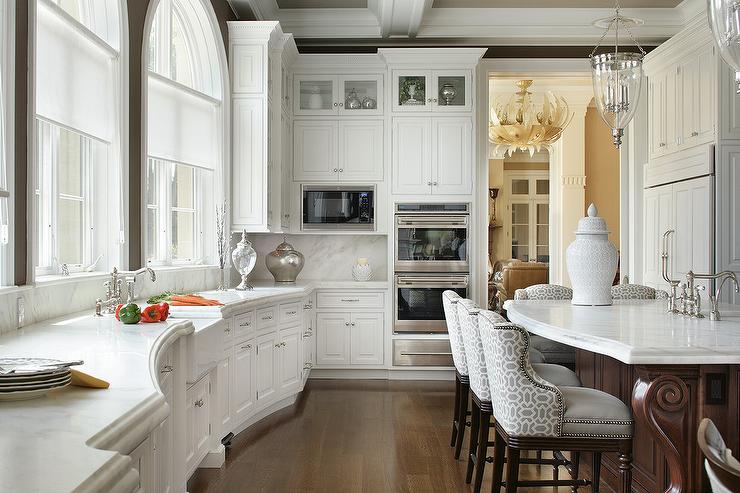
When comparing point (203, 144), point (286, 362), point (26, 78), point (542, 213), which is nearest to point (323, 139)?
point (203, 144)

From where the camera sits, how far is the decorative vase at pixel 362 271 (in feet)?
20.8

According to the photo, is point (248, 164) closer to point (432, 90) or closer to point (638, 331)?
point (432, 90)

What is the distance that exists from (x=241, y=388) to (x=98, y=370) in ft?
8.45

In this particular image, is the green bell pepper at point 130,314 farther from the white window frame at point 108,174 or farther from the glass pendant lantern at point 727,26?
the glass pendant lantern at point 727,26

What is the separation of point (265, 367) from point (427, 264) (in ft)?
6.67

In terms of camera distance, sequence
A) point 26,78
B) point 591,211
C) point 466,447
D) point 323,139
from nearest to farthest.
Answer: point 26,78 < point 591,211 < point 466,447 < point 323,139

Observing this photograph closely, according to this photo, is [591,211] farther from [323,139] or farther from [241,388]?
[323,139]

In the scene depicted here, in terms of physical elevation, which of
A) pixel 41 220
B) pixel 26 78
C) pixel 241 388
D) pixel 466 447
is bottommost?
pixel 466 447

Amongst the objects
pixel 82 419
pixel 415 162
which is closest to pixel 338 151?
pixel 415 162

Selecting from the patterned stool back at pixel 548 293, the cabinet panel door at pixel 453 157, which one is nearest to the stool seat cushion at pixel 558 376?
the patterned stool back at pixel 548 293

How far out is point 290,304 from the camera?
514cm

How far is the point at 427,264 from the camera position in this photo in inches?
242

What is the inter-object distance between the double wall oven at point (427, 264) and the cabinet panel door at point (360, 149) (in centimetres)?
51

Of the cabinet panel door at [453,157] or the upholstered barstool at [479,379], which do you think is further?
the cabinet panel door at [453,157]
